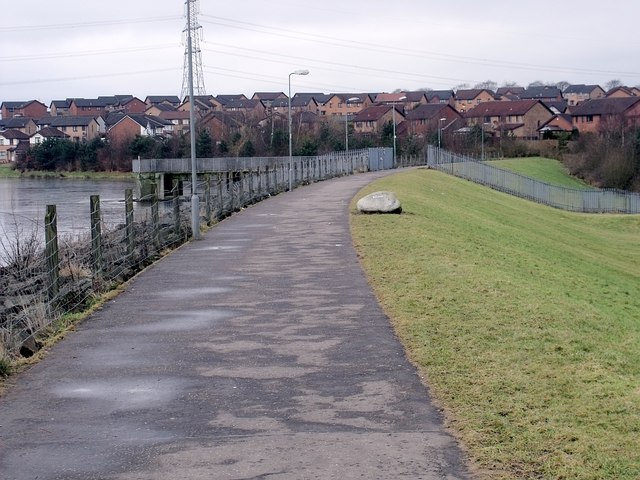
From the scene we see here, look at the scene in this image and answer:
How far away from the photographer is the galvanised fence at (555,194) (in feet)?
218

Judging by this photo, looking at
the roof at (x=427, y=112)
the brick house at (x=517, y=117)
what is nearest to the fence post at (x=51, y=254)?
the brick house at (x=517, y=117)

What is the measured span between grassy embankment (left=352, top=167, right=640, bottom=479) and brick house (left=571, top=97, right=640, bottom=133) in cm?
9314

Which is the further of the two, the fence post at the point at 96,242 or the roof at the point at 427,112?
the roof at the point at 427,112

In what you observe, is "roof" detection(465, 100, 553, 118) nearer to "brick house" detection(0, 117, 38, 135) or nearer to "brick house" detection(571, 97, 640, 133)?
"brick house" detection(571, 97, 640, 133)

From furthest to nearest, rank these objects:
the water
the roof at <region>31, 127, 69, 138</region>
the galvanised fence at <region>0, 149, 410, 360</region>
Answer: the roof at <region>31, 127, 69, 138</region>, the water, the galvanised fence at <region>0, 149, 410, 360</region>

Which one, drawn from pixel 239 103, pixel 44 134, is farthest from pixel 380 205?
pixel 239 103

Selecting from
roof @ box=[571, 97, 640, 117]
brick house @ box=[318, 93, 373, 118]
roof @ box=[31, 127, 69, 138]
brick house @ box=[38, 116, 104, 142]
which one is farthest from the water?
brick house @ box=[318, 93, 373, 118]

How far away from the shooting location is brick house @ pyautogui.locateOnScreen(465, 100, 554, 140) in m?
135

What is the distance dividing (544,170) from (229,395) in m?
88.0

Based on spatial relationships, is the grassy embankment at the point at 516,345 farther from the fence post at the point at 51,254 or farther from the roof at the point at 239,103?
the roof at the point at 239,103

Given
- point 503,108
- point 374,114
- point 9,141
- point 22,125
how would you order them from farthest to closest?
point 22,125
point 374,114
point 503,108
point 9,141

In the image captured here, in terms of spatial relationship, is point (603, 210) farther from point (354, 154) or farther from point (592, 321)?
point (592, 321)

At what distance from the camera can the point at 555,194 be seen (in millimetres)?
68125

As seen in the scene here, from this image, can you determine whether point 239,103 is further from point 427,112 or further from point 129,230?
point 129,230
